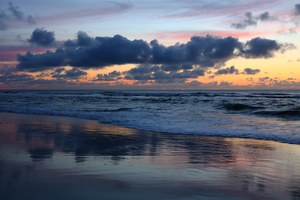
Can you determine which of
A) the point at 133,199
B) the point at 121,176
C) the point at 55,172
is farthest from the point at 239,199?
the point at 55,172

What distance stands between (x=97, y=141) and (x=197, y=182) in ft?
16.3

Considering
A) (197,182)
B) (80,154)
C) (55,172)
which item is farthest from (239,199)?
(80,154)

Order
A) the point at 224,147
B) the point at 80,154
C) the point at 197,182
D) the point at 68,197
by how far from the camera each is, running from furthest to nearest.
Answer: the point at 224,147 < the point at 80,154 < the point at 197,182 < the point at 68,197

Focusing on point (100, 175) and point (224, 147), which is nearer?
point (100, 175)

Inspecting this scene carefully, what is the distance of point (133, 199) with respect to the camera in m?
4.49

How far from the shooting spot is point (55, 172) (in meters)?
5.79

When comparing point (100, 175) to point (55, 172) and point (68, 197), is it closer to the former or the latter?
point (55, 172)

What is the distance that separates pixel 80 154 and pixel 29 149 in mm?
1376

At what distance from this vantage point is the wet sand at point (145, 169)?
4.82 meters

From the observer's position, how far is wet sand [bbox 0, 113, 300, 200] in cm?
482

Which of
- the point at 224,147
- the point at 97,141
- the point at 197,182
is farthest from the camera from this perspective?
the point at 97,141

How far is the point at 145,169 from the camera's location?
630cm

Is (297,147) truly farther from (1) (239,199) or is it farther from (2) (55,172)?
(2) (55,172)

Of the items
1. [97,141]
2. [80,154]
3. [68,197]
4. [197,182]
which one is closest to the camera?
[68,197]
